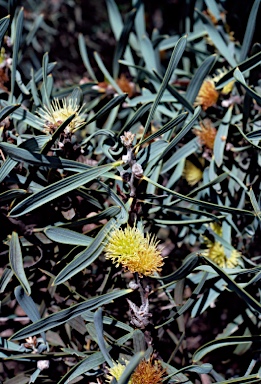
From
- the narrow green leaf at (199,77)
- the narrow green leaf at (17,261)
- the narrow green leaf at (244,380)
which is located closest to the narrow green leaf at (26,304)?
the narrow green leaf at (17,261)

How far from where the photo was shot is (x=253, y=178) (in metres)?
0.63

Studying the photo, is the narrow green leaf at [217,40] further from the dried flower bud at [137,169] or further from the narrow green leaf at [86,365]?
the narrow green leaf at [86,365]

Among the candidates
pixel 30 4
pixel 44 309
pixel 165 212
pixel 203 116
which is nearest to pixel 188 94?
pixel 203 116

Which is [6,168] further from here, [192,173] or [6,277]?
[192,173]

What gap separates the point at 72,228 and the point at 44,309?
11 centimetres

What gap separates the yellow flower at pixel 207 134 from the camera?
0.63 metres

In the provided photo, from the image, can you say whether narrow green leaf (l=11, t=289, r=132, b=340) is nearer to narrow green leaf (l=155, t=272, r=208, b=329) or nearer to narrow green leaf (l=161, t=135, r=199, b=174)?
narrow green leaf (l=155, t=272, r=208, b=329)

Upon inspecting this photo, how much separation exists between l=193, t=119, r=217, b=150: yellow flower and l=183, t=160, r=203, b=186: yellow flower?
41 millimetres

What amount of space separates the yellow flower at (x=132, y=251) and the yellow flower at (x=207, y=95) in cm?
25

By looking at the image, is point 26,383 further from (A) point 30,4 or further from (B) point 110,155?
(A) point 30,4

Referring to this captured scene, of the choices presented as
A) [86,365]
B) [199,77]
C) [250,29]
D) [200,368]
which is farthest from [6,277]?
[250,29]

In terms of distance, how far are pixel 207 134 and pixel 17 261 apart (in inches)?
11.9

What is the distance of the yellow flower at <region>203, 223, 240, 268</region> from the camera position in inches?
24.1

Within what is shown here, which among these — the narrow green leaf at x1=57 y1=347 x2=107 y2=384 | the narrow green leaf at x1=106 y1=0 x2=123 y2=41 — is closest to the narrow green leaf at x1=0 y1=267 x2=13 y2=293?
the narrow green leaf at x1=57 y1=347 x2=107 y2=384
